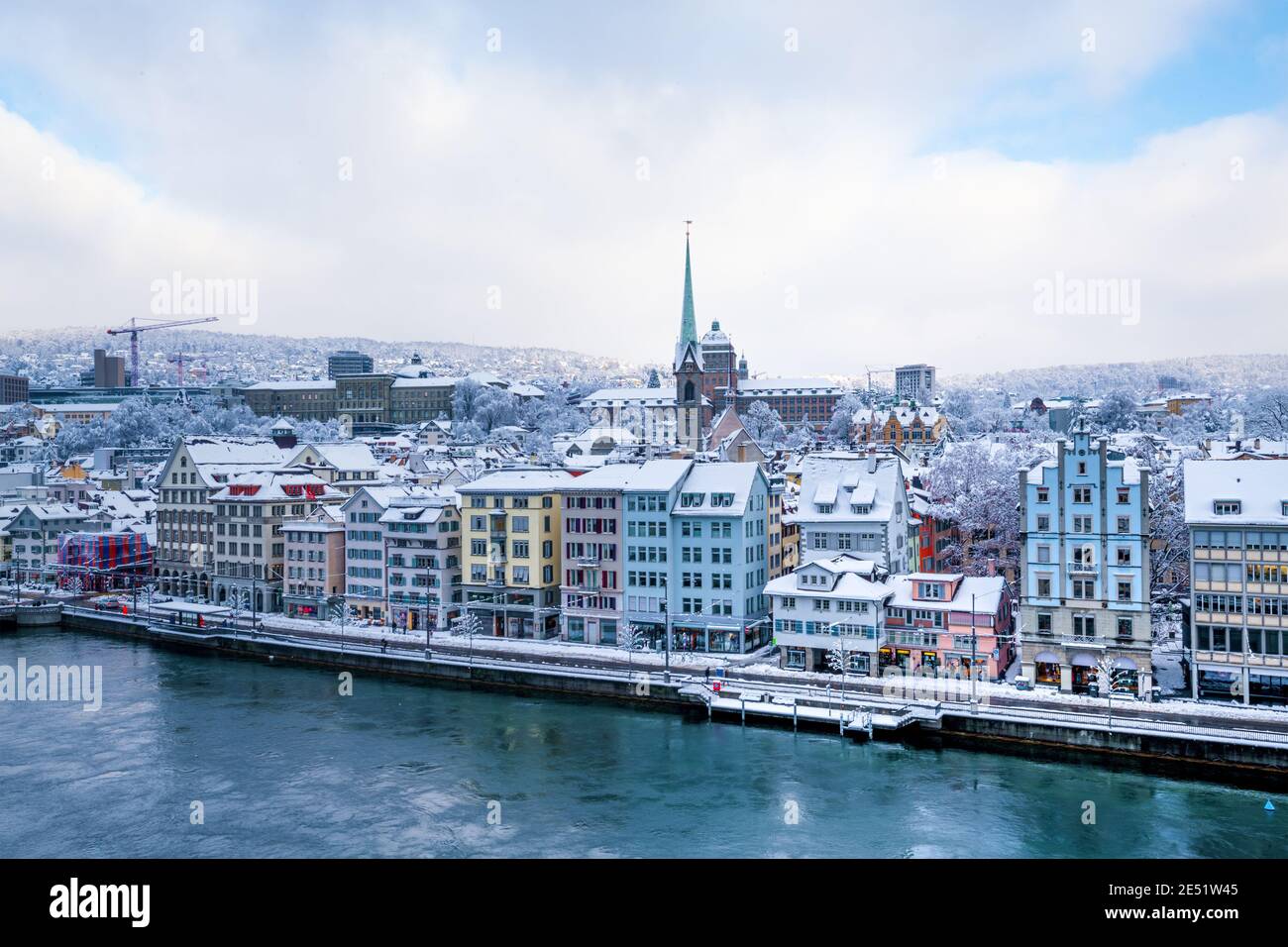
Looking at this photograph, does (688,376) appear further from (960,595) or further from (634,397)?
(960,595)

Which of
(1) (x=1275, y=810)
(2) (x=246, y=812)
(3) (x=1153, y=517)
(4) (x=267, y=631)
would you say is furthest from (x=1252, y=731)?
(4) (x=267, y=631)

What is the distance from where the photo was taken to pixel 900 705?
140ft

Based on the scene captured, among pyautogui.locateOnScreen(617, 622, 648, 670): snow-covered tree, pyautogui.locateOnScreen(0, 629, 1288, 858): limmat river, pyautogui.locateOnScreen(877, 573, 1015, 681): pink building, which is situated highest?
pyautogui.locateOnScreen(877, 573, 1015, 681): pink building

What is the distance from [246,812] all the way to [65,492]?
80.1 metres

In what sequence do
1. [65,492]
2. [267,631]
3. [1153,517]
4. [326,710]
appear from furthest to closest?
[65,492], [267,631], [1153,517], [326,710]

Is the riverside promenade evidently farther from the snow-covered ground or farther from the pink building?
the pink building

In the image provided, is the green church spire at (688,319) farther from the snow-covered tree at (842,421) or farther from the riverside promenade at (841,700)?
the riverside promenade at (841,700)

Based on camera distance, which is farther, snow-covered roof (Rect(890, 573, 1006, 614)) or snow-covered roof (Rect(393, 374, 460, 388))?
snow-covered roof (Rect(393, 374, 460, 388))

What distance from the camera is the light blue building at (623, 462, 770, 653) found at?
55.3 meters

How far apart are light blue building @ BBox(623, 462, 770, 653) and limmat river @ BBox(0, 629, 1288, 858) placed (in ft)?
29.0

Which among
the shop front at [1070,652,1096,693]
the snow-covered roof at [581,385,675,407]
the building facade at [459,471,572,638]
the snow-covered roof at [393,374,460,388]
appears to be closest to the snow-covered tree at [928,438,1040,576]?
the shop front at [1070,652,1096,693]

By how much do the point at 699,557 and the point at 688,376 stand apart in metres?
110

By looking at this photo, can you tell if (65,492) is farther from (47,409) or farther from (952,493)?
(47,409)

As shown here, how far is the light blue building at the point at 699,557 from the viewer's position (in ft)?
181
